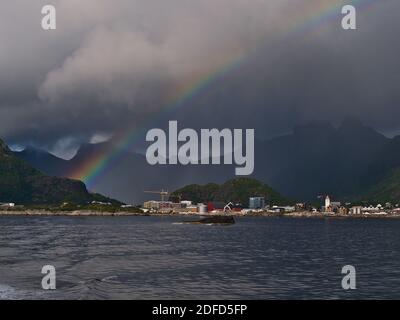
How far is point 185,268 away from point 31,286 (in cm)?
2157

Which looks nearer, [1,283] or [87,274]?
[1,283]

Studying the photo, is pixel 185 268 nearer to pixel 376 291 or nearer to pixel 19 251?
pixel 376 291

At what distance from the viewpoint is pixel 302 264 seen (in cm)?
6981

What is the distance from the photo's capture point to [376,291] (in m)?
47.1

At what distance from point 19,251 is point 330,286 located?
5632 centimetres
